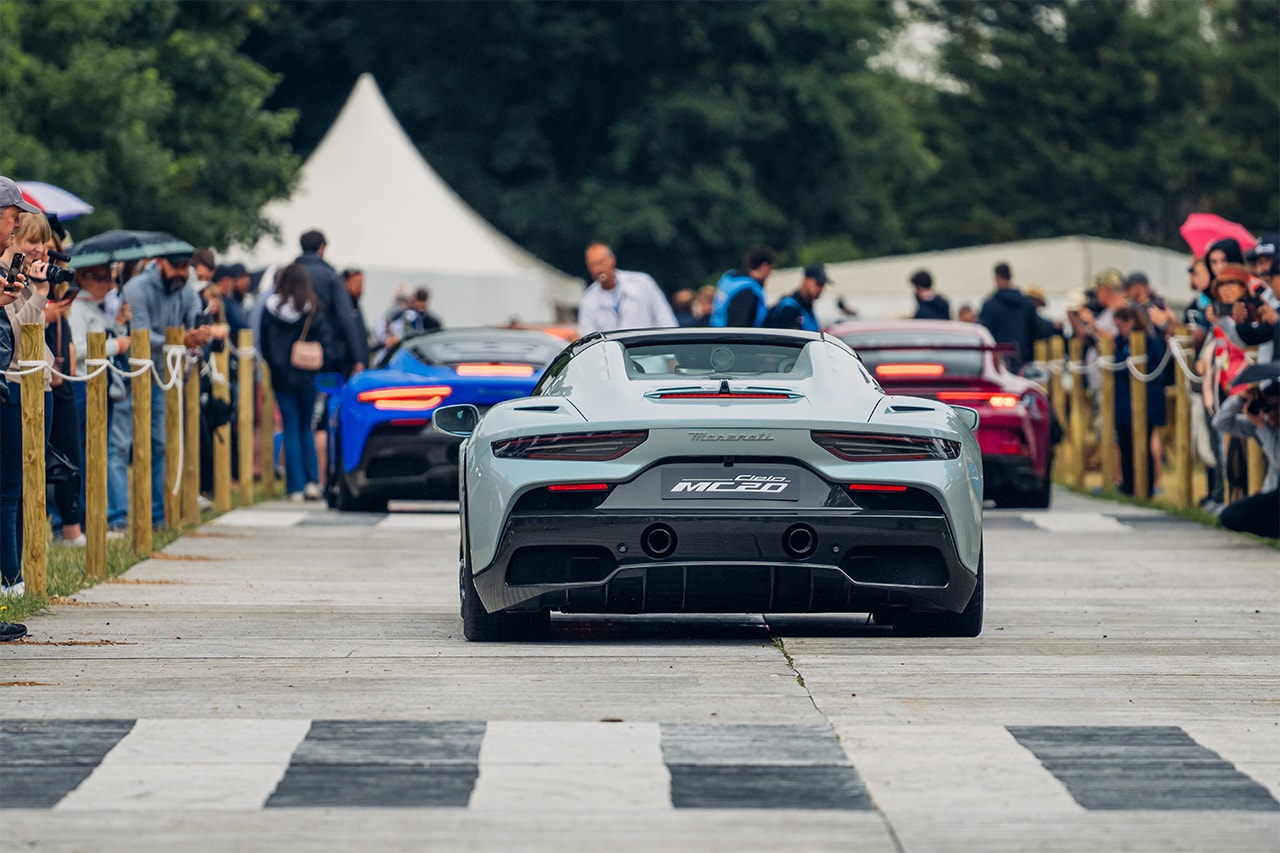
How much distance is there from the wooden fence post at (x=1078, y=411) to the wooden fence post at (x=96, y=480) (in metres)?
11.6

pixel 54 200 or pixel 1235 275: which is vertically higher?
pixel 54 200

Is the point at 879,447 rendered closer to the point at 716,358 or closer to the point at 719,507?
the point at 719,507

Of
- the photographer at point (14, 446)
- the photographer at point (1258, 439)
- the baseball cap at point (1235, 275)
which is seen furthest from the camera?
the baseball cap at point (1235, 275)

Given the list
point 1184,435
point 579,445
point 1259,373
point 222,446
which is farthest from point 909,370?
point 579,445

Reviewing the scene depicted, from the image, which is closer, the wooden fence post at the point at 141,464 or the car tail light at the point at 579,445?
the car tail light at the point at 579,445

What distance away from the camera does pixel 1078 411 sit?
876 inches

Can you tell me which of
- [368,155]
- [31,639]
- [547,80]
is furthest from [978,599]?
[547,80]

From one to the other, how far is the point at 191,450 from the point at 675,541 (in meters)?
7.31

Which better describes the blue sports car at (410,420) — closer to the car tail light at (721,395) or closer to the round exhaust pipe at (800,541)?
the car tail light at (721,395)

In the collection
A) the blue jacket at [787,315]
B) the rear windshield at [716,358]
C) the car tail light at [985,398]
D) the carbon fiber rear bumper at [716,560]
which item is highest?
the blue jacket at [787,315]

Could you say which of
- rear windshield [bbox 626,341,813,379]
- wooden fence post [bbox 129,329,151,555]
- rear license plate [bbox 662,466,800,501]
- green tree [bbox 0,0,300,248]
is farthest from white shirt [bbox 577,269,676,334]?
green tree [bbox 0,0,300,248]

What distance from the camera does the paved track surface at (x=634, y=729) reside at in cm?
550

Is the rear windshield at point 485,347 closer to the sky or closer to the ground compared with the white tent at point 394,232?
closer to the ground

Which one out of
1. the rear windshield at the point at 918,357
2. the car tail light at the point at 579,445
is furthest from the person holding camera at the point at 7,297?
the rear windshield at the point at 918,357
